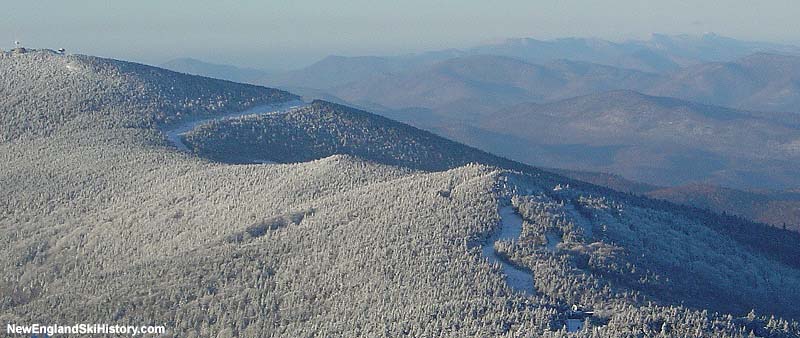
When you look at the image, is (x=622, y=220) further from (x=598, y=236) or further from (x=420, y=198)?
(x=420, y=198)

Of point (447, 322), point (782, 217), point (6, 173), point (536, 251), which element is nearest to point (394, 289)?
point (447, 322)

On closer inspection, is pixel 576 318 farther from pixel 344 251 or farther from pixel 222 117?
pixel 222 117

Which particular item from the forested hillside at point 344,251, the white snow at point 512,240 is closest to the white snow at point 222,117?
the forested hillside at point 344,251

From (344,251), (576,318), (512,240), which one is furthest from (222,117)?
(576,318)

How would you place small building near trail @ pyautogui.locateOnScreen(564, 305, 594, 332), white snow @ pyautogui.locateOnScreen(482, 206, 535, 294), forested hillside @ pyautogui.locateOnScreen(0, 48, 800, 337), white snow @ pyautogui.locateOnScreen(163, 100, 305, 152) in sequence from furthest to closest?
white snow @ pyautogui.locateOnScreen(163, 100, 305, 152) < white snow @ pyautogui.locateOnScreen(482, 206, 535, 294) < forested hillside @ pyautogui.locateOnScreen(0, 48, 800, 337) < small building near trail @ pyautogui.locateOnScreen(564, 305, 594, 332)

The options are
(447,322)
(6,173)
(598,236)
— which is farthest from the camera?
(6,173)

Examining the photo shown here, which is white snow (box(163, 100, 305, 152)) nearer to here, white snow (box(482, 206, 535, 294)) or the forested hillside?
the forested hillside

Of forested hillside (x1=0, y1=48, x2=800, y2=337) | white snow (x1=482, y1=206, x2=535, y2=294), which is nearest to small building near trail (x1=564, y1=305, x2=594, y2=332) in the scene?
forested hillside (x1=0, y1=48, x2=800, y2=337)

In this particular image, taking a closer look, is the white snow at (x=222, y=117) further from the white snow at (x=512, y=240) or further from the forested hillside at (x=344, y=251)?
the white snow at (x=512, y=240)
